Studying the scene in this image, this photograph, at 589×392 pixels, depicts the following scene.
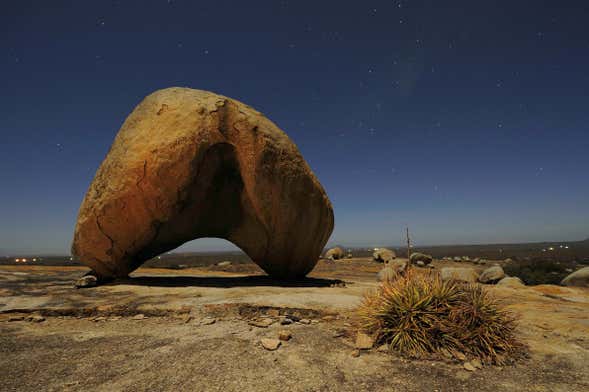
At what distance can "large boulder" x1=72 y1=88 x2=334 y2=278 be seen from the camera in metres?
7.28

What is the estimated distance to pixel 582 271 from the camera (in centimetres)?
1322

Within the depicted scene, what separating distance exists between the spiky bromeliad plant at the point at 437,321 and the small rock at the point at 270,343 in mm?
1227

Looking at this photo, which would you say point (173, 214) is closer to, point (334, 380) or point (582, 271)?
point (334, 380)

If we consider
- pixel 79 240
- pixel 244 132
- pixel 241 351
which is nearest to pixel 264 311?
pixel 241 351

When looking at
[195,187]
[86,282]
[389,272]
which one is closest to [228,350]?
[195,187]

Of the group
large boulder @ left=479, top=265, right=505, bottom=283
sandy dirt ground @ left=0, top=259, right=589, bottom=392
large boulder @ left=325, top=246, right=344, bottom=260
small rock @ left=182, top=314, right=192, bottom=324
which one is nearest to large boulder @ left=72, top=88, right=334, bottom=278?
sandy dirt ground @ left=0, top=259, right=589, bottom=392

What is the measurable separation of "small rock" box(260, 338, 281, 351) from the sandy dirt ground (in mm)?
60

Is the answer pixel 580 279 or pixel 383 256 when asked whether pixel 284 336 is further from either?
pixel 383 256

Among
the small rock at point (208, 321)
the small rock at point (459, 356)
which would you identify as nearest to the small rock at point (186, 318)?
the small rock at point (208, 321)

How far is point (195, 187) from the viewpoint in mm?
7844

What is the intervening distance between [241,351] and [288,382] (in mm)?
921

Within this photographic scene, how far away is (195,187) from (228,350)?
4955 millimetres

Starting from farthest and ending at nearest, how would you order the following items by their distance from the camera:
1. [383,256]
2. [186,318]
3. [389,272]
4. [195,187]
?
[383,256]
[389,272]
[195,187]
[186,318]

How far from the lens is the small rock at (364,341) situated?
3.86m
